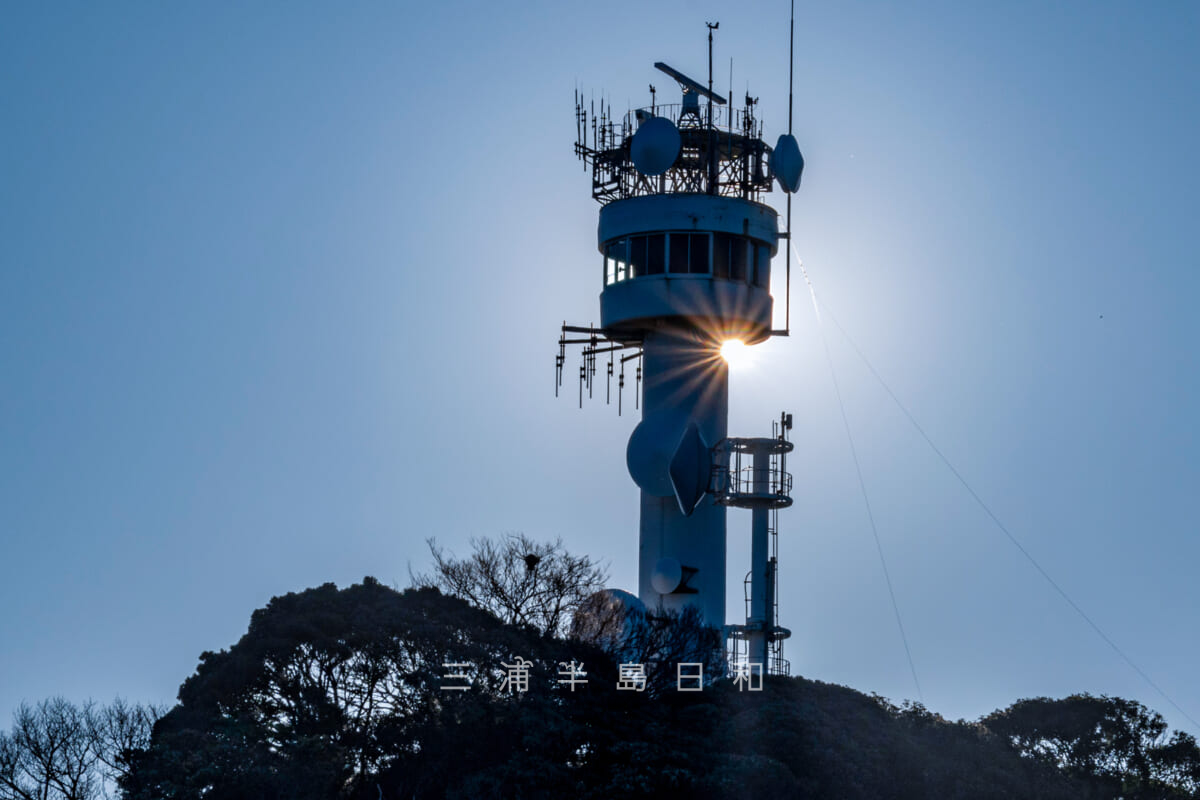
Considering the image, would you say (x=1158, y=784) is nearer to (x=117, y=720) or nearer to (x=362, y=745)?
(x=362, y=745)

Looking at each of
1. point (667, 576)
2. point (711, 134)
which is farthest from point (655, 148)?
point (667, 576)

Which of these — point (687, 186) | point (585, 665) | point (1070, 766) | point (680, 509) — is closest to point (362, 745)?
point (585, 665)

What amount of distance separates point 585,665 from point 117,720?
12.3 metres

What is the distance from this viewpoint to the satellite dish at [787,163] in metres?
61.2

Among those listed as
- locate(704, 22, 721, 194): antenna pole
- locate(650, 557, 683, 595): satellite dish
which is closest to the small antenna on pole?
locate(704, 22, 721, 194): antenna pole

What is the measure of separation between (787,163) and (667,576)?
45.2 feet

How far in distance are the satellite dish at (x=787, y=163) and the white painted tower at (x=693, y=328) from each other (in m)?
0.05

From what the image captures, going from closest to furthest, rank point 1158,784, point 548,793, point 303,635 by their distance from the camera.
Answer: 1. point 548,793
2. point 303,635
3. point 1158,784

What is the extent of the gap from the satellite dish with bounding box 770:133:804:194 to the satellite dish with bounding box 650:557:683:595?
499 inches

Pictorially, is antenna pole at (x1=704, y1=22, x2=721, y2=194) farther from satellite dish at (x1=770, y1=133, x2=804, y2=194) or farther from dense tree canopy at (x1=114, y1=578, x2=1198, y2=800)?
dense tree canopy at (x1=114, y1=578, x2=1198, y2=800)

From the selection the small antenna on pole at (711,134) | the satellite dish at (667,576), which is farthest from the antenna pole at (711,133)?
the satellite dish at (667,576)

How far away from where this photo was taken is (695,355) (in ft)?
203

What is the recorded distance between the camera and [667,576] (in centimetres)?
5906

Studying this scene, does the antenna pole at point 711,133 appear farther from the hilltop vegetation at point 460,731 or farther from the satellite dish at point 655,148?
the hilltop vegetation at point 460,731
